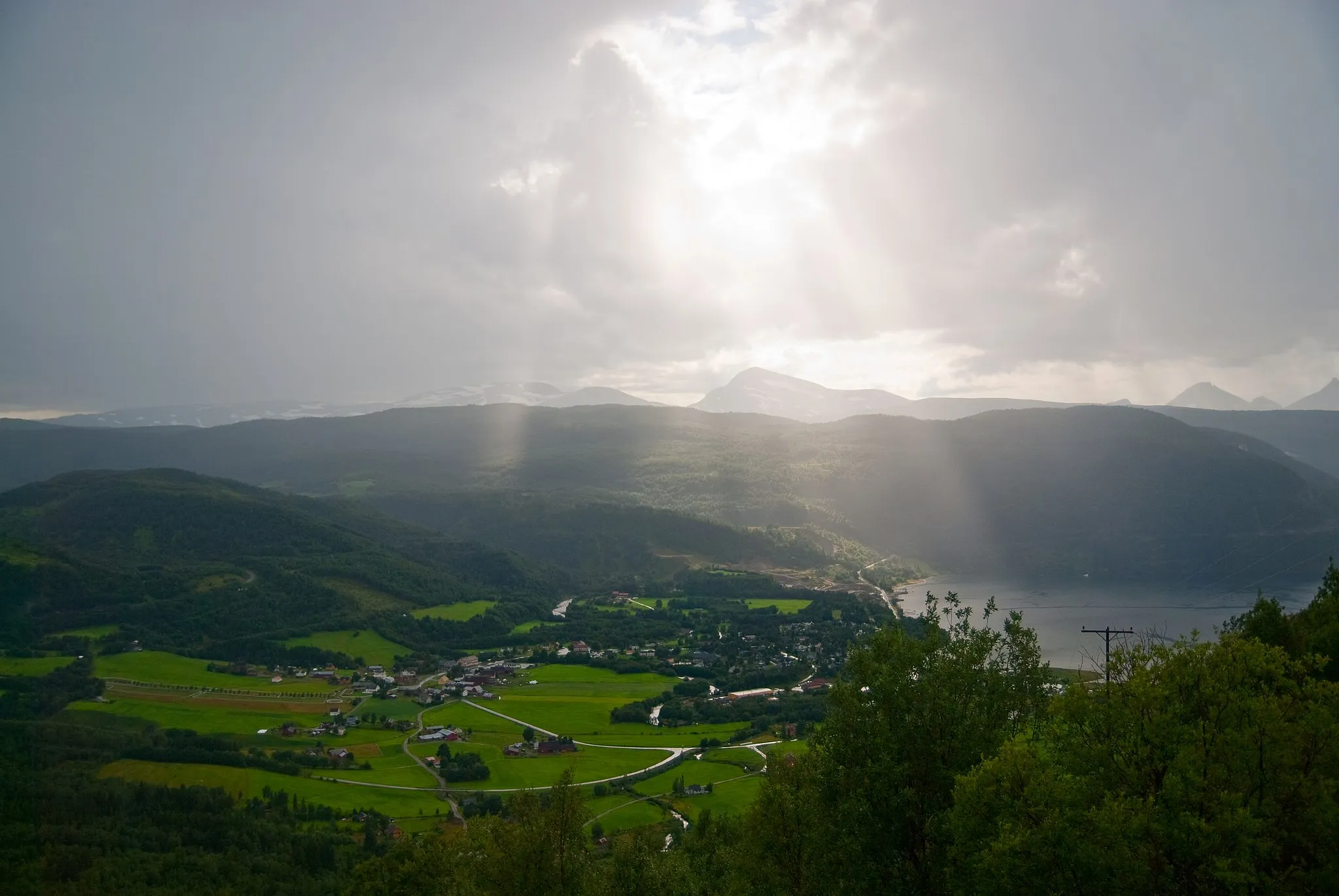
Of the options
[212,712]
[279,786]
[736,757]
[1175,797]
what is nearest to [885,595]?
[736,757]

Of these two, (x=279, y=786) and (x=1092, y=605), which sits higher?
(x=279, y=786)

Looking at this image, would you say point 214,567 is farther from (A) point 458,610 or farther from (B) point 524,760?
(B) point 524,760

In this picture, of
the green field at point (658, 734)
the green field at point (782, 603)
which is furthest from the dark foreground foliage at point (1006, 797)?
the green field at point (782, 603)

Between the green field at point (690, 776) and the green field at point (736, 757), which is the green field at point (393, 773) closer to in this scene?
the green field at point (690, 776)

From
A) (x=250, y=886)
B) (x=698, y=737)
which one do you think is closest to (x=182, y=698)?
(x=250, y=886)

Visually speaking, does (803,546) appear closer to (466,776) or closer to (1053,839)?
(466,776)

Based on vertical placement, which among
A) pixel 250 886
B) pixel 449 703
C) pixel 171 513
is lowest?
pixel 449 703
